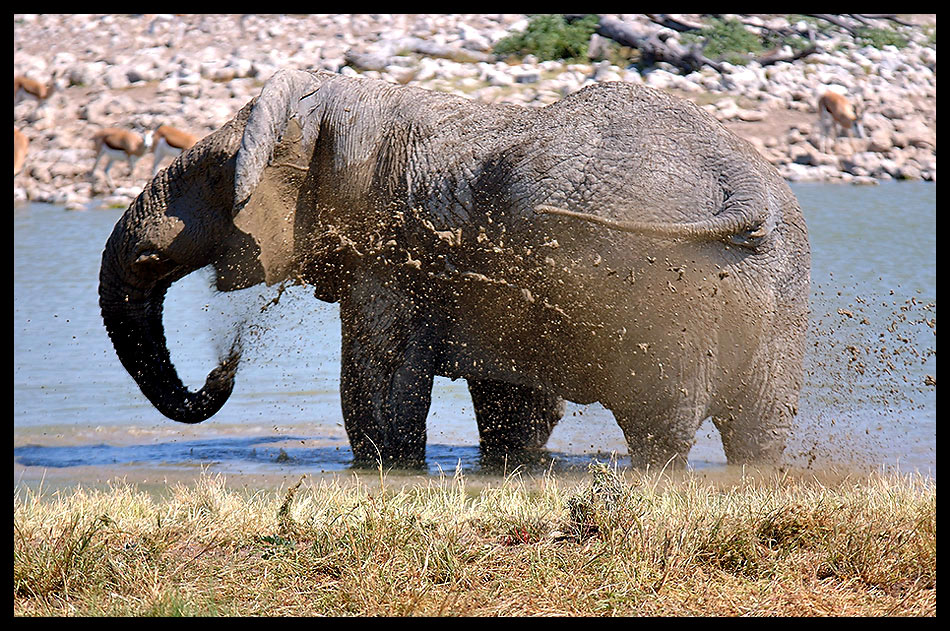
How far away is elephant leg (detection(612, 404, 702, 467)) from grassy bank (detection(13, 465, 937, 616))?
2.65 feet

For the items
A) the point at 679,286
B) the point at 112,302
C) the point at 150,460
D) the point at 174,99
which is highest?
the point at 679,286

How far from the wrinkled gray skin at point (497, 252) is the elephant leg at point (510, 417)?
0.42 meters

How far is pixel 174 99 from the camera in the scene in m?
22.2

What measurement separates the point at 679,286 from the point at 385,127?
174cm

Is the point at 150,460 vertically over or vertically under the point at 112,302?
under

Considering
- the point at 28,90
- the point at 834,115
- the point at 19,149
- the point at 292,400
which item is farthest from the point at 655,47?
the point at 292,400

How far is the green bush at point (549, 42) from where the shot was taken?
2191cm

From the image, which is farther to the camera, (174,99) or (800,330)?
Answer: (174,99)

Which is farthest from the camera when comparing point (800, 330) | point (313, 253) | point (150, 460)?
point (150, 460)

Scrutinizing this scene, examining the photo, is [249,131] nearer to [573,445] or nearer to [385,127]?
[385,127]

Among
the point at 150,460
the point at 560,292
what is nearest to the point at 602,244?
the point at 560,292

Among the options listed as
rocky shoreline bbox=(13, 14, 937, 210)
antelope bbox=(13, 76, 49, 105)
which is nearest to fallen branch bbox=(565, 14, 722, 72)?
rocky shoreline bbox=(13, 14, 937, 210)

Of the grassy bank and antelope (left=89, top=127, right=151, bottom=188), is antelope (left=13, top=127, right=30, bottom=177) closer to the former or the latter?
antelope (left=89, top=127, right=151, bottom=188)

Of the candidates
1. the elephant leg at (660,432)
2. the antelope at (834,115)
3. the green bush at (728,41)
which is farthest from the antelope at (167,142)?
the elephant leg at (660,432)
